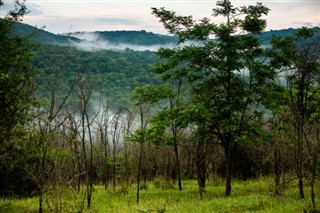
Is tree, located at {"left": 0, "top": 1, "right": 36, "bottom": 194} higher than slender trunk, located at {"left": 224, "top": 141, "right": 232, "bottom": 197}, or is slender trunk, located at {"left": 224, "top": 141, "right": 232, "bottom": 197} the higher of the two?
tree, located at {"left": 0, "top": 1, "right": 36, "bottom": 194}

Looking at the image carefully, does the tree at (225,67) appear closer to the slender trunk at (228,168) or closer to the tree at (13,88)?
the slender trunk at (228,168)

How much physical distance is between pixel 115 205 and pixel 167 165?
19.5 meters

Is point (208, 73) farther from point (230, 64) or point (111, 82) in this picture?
point (111, 82)

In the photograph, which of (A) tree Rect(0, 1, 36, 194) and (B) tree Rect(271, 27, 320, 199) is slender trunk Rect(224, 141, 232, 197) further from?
(A) tree Rect(0, 1, 36, 194)

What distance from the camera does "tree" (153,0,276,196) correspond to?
20.0 meters

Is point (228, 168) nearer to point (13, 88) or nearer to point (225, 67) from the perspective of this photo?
point (225, 67)

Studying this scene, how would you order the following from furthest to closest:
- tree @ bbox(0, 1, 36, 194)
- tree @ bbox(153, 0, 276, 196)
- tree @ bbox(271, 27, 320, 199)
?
tree @ bbox(153, 0, 276, 196), tree @ bbox(271, 27, 320, 199), tree @ bbox(0, 1, 36, 194)

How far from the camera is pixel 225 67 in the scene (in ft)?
66.5

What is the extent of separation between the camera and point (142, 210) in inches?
637

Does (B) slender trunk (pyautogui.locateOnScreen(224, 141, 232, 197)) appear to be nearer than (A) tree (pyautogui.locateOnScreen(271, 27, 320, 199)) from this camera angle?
No

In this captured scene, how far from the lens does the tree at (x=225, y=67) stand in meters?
20.0

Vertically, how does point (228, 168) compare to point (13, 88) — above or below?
below

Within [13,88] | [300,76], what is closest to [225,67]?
[300,76]

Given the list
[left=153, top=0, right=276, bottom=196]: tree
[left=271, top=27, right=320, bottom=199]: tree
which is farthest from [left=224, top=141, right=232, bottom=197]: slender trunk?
[left=271, top=27, right=320, bottom=199]: tree
